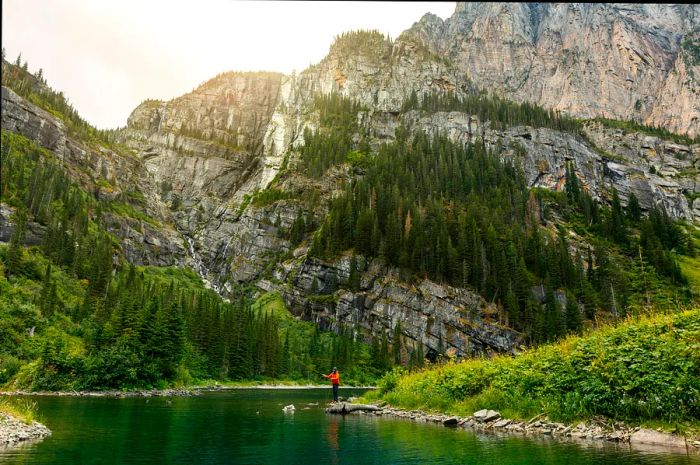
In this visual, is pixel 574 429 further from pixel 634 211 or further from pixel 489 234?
pixel 634 211

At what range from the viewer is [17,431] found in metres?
24.2

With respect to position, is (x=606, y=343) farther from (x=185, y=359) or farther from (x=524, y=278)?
(x=524, y=278)

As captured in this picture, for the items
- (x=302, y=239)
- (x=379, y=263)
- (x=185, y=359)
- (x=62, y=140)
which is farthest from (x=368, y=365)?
(x=62, y=140)

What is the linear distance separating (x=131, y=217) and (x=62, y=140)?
133ft

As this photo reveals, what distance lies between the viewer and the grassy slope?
20.3 metres

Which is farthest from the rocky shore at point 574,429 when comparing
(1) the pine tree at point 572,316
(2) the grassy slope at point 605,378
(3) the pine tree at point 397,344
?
(1) the pine tree at point 572,316

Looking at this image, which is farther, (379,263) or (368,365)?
(379,263)

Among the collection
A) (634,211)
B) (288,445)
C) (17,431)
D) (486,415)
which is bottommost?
(288,445)

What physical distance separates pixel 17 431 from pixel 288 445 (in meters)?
14.4

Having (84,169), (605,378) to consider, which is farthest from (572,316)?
(84,169)

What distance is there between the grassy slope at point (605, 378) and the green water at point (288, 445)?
3.00m

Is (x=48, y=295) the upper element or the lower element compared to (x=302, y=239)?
lower

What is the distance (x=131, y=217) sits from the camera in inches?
7470

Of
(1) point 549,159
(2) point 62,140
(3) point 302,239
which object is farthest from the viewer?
(1) point 549,159
